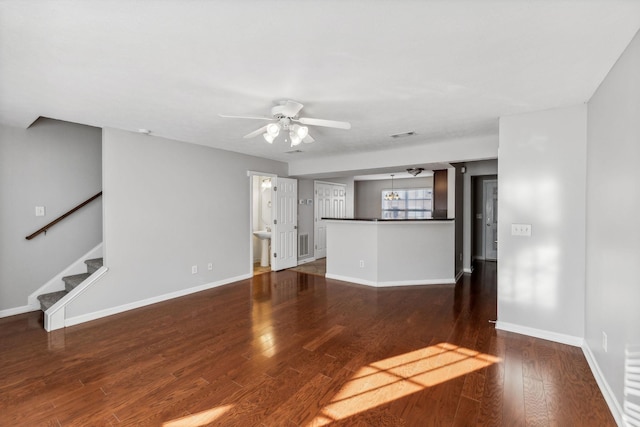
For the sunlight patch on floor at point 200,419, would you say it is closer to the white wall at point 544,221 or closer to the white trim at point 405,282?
the white wall at point 544,221

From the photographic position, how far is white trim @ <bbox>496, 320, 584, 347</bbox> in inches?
111

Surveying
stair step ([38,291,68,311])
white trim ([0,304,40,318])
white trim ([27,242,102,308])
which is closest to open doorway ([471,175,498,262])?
white trim ([27,242,102,308])

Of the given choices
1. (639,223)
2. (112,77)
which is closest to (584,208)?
(639,223)

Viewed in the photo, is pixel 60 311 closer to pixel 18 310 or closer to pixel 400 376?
pixel 18 310

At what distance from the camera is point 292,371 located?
2.40 meters

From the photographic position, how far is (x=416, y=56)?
198cm

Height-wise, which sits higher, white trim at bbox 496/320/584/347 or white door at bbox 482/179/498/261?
white door at bbox 482/179/498/261

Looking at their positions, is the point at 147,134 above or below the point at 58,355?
above

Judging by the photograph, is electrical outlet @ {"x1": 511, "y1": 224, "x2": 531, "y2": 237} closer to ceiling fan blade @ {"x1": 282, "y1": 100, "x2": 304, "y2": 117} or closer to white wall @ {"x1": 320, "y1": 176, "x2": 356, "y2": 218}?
ceiling fan blade @ {"x1": 282, "y1": 100, "x2": 304, "y2": 117}

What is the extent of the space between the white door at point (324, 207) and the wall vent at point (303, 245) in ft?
1.03

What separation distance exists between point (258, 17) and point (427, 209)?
324 inches

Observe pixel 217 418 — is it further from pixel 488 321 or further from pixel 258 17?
pixel 488 321

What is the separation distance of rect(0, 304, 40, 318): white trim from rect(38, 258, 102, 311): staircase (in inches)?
7.3

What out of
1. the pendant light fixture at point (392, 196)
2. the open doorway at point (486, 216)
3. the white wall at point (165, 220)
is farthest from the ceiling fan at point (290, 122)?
the pendant light fixture at point (392, 196)
